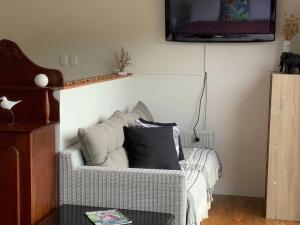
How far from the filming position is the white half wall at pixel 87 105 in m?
2.93

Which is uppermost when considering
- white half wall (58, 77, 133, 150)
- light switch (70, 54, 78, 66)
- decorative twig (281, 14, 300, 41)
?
decorative twig (281, 14, 300, 41)

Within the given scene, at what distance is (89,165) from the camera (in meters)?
2.98

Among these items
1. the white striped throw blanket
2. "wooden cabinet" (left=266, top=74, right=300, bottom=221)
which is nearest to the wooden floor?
"wooden cabinet" (left=266, top=74, right=300, bottom=221)

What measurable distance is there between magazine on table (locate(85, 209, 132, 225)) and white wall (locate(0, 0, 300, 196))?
1.87 meters

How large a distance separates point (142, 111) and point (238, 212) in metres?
1.17

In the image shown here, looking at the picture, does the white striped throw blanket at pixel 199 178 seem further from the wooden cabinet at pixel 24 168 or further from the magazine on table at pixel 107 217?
the wooden cabinet at pixel 24 168

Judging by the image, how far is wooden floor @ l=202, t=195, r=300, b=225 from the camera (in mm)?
3734

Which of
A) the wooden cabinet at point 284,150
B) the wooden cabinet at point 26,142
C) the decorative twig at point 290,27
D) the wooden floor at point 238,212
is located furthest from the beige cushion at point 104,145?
the decorative twig at point 290,27

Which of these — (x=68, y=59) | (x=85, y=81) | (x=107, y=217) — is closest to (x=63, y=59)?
(x=68, y=59)

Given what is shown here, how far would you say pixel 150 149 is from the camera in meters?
3.30

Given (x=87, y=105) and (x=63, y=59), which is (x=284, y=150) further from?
(x=63, y=59)

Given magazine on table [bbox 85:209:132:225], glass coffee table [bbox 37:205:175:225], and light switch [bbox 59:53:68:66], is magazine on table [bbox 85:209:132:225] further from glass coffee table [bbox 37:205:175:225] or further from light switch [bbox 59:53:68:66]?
light switch [bbox 59:53:68:66]

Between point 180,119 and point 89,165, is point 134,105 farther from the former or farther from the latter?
point 89,165

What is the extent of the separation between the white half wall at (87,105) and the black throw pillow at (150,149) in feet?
0.95
